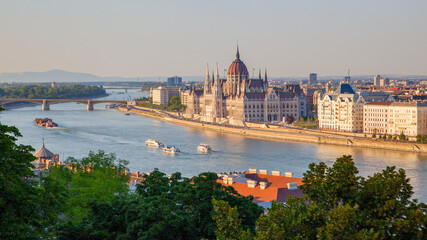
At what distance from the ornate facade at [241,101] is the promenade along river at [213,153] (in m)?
9.86

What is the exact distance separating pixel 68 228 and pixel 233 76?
61.4 meters

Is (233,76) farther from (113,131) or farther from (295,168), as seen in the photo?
(295,168)

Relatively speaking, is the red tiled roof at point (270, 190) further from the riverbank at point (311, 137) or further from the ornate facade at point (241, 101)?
the ornate facade at point (241, 101)

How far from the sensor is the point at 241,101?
61906 millimetres

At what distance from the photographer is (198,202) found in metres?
10.6

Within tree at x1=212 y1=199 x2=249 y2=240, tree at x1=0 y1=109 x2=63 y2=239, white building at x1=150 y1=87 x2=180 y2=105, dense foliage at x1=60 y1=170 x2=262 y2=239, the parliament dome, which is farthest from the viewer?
white building at x1=150 y1=87 x2=180 y2=105

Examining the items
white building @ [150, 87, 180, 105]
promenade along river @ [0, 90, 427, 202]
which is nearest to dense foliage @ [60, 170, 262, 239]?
promenade along river @ [0, 90, 427, 202]

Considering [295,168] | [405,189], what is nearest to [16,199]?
[405,189]

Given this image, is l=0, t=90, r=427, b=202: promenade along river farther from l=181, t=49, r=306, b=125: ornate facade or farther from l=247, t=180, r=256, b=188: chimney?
l=181, t=49, r=306, b=125: ornate facade

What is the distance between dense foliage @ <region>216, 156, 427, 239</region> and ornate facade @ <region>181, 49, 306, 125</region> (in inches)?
1897

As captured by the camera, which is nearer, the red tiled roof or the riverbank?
the red tiled roof

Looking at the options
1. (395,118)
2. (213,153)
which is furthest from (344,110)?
(213,153)

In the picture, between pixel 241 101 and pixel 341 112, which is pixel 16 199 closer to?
pixel 341 112

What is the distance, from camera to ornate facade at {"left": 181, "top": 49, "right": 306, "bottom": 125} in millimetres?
61750
